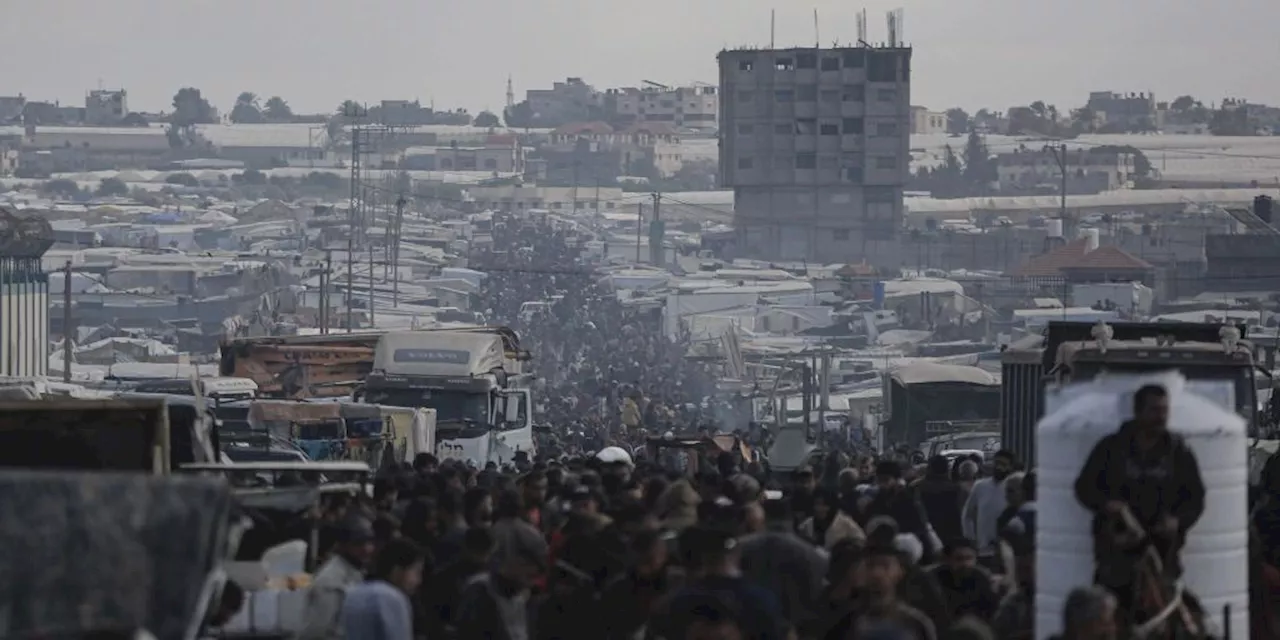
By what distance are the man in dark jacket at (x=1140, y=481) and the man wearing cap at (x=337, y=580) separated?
2.42m

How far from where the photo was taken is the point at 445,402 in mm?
32406

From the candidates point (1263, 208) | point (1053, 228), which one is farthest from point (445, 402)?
point (1053, 228)

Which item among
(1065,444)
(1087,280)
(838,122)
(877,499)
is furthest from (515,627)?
(838,122)

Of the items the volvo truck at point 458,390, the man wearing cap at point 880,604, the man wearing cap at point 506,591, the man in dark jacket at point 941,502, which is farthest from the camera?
the volvo truck at point 458,390

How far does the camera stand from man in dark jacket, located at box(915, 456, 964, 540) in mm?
16594

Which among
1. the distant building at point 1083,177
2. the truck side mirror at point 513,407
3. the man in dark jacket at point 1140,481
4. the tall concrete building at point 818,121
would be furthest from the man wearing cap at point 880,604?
the distant building at point 1083,177

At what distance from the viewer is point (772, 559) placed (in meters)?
11.3

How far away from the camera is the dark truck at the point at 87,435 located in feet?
48.4

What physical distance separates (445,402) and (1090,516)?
74.7 feet

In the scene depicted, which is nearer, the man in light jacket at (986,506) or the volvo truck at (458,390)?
the man in light jacket at (986,506)

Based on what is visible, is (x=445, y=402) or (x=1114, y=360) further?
(x=445, y=402)

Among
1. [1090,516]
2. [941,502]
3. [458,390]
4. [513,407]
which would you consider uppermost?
[1090,516]

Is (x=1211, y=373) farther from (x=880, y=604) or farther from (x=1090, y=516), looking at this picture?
(x=880, y=604)

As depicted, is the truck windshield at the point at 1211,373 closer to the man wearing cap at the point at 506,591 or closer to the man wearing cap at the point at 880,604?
the man wearing cap at the point at 506,591
